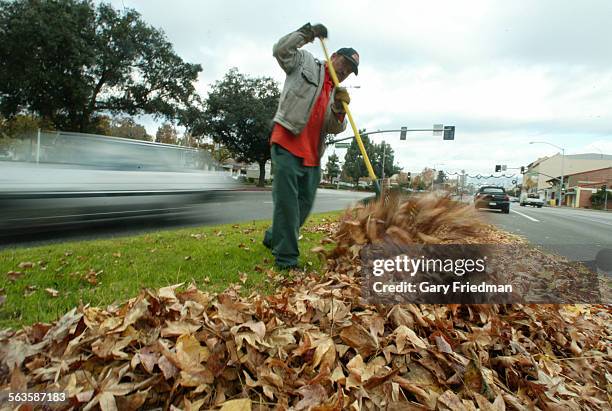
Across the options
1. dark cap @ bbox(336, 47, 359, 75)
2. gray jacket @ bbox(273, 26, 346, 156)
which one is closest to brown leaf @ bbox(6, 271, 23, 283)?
gray jacket @ bbox(273, 26, 346, 156)

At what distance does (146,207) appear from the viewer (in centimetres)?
649

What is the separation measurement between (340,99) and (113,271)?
7.70 feet

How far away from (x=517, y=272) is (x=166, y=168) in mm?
6644

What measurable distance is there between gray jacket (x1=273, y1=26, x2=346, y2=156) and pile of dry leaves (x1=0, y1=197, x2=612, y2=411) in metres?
1.53

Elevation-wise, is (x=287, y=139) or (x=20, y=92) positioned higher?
(x=20, y=92)

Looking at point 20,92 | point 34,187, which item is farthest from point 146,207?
point 20,92

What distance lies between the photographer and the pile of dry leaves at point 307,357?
1169 millimetres

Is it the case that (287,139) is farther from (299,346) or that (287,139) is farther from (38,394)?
(38,394)

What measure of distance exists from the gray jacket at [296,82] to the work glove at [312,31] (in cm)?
4

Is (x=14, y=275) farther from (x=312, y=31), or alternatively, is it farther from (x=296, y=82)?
(x=312, y=31)

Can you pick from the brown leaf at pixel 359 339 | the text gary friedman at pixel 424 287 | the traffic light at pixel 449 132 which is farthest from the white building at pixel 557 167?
the brown leaf at pixel 359 339

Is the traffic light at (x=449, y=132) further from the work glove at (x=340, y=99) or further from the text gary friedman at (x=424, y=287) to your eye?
the text gary friedman at (x=424, y=287)

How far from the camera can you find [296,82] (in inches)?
113

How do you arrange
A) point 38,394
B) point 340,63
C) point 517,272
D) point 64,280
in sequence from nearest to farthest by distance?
point 38,394
point 517,272
point 64,280
point 340,63
